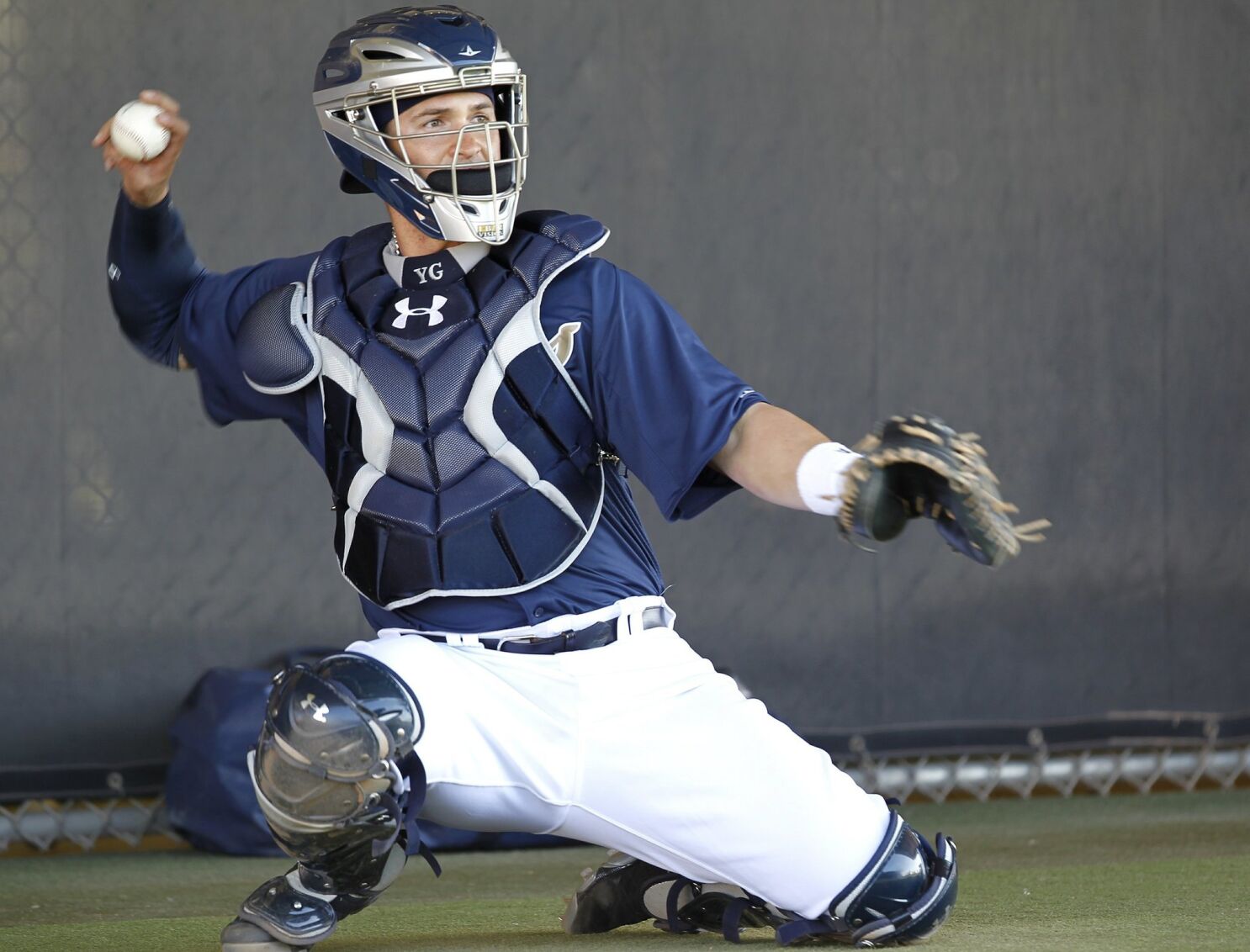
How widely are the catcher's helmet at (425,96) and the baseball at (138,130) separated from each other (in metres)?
0.27

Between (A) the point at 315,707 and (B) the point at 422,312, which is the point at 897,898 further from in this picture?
(B) the point at 422,312

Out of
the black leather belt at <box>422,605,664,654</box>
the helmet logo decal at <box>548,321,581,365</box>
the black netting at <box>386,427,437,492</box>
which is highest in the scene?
the helmet logo decal at <box>548,321,581,365</box>

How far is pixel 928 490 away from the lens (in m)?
2.23

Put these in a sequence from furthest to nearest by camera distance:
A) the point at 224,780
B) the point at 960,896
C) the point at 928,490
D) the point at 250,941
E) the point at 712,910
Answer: the point at 224,780 < the point at 960,896 < the point at 712,910 < the point at 250,941 < the point at 928,490

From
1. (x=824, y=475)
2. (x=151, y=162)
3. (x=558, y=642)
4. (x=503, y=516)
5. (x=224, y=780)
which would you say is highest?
(x=151, y=162)

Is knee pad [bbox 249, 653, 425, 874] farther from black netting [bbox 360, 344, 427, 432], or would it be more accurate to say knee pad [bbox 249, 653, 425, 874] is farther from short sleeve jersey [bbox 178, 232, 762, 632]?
black netting [bbox 360, 344, 427, 432]

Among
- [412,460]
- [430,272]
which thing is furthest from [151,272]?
[412,460]

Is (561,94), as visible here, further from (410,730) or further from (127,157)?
(410,730)

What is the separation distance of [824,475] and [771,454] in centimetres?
13

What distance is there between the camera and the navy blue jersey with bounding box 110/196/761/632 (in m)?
2.50

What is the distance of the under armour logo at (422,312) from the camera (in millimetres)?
2617

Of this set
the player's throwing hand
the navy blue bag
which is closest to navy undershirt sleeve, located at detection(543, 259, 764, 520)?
the player's throwing hand

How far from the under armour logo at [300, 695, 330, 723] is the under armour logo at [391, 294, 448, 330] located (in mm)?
620

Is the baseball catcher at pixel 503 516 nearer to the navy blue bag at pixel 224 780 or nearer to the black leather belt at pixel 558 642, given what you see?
the black leather belt at pixel 558 642
